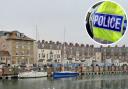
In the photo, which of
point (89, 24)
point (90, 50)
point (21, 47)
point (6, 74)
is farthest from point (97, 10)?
point (90, 50)

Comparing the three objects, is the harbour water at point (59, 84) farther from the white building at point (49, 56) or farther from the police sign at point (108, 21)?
the white building at point (49, 56)

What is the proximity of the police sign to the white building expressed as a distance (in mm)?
87868

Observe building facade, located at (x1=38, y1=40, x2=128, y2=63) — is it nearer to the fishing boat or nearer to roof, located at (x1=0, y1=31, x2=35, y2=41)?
roof, located at (x1=0, y1=31, x2=35, y2=41)

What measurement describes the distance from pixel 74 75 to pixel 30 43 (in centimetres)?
1341

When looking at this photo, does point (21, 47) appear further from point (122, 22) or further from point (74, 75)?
point (122, 22)

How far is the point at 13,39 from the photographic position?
238 feet

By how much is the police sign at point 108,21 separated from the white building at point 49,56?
288 feet

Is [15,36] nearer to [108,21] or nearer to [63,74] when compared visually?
[63,74]

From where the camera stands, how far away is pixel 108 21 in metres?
3.00

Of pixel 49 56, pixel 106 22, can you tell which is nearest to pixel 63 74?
pixel 49 56

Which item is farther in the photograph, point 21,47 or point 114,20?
point 21,47

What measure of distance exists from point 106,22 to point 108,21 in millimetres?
29

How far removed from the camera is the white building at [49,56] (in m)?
92.7

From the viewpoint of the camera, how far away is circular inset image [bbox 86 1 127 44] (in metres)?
3.02
